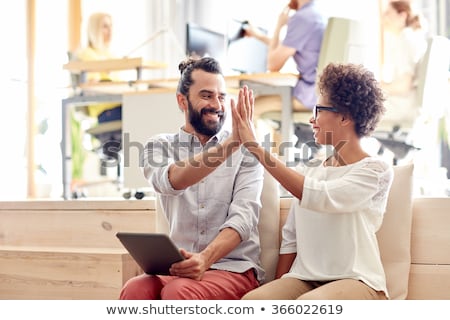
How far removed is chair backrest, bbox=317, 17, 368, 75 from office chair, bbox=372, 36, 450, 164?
12.9 inches

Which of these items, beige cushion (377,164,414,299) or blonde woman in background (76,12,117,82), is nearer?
beige cushion (377,164,414,299)

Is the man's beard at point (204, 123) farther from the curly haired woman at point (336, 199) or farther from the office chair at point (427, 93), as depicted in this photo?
the office chair at point (427, 93)

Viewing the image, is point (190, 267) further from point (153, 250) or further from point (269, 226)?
point (269, 226)

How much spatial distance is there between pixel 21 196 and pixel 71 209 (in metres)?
3.00

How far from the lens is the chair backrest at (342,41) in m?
3.80

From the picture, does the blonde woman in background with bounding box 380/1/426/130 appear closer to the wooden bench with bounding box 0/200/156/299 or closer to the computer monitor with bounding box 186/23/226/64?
the computer monitor with bounding box 186/23/226/64

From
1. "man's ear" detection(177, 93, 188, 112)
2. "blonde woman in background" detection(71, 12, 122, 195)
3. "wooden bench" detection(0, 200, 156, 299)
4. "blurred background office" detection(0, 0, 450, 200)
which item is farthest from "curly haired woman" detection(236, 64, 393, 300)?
"blurred background office" detection(0, 0, 450, 200)

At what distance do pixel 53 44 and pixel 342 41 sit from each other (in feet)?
9.91

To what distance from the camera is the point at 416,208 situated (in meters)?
1.99

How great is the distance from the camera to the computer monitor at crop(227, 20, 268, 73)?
13.8 feet

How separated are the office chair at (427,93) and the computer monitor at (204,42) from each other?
1160mm

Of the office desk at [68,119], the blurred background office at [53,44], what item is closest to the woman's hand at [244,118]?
the office desk at [68,119]

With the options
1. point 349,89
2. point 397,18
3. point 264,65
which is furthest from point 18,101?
point 349,89

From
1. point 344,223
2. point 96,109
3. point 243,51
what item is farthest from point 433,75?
point 344,223
